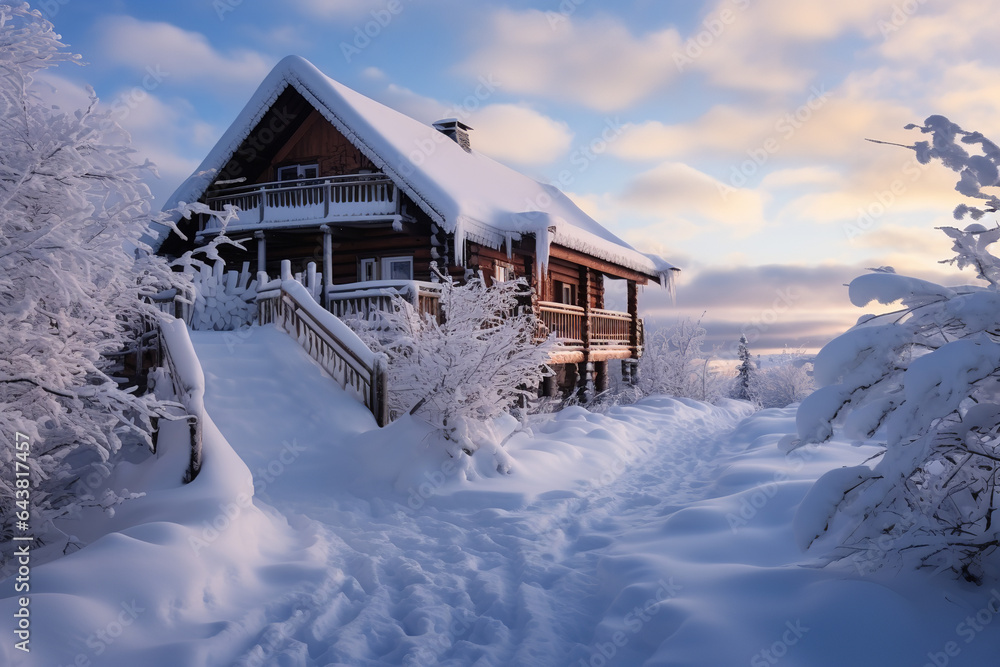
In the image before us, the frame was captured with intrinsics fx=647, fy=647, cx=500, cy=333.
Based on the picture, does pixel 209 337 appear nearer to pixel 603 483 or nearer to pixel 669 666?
pixel 603 483

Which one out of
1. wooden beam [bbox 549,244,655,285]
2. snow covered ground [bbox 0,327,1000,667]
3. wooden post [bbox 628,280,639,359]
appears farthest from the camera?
wooden post [bbox 628,280,639,359]

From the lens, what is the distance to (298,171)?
17.0 meters

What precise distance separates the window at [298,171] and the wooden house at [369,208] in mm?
28

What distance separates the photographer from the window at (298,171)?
55.5 feet

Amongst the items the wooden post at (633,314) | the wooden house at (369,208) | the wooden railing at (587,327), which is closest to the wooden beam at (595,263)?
the wooden house at (369,208)

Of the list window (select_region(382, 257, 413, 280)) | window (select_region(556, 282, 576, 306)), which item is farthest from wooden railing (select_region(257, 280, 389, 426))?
window (select_region(556, 282, 576, 306))

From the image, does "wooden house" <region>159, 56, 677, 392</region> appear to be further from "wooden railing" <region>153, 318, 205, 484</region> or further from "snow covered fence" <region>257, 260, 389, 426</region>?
"wooden railing" <region>153, 318, 205, 484</region>

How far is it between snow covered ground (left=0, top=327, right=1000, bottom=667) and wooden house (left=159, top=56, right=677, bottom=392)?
4990 mm

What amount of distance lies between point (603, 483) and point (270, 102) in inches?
474

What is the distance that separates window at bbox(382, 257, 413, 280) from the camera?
16141 mm

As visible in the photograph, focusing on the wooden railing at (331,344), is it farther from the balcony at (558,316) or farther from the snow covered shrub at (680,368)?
the snow covered shrub at (680,368)

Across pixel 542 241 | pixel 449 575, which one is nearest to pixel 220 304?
pixel 542 241

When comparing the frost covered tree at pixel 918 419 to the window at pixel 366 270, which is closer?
the frost covered tree at pixel 918 419

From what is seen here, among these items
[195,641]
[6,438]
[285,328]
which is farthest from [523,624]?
[285,328]
